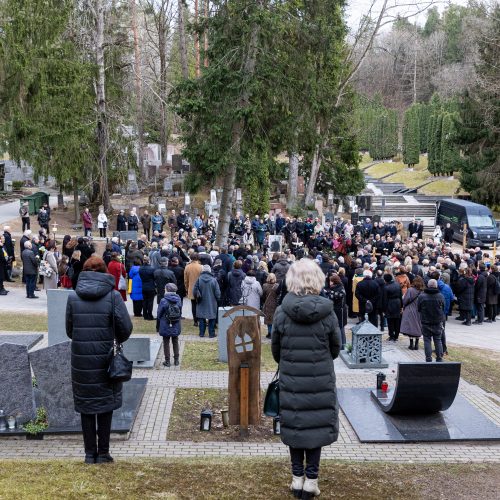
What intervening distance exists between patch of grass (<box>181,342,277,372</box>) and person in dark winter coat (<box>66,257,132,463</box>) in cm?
552

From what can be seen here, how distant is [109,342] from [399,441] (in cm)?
394

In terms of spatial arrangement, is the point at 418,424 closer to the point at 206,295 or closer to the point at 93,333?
the point at 93,333

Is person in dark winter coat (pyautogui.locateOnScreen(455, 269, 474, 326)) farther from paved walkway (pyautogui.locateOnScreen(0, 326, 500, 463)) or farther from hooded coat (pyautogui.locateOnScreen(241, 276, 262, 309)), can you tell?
paved walkway (pyautogui.locateOnScreen(0, 326, 500, 463))

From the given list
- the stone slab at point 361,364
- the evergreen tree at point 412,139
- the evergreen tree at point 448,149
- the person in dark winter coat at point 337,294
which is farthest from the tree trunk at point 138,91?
the evergreen tree at point 412,139

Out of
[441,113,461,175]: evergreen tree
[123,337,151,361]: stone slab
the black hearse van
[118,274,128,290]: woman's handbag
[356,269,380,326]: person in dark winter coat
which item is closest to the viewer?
[123,337,151,361]: stone slab

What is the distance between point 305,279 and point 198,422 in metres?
4.16

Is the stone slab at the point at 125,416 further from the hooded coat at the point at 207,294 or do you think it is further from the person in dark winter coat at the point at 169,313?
the hooded coat at the point at 207,294

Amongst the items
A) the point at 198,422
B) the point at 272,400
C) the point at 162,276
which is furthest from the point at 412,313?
the point at 272,400

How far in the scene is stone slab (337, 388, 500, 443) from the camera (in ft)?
26.3

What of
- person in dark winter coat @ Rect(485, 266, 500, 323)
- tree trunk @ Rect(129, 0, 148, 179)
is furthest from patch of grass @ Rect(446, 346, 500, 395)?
tree trunk @ Rect(129, 0, 148, 179)

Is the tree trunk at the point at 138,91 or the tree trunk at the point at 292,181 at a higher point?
the tree trunk at the point at 138,91

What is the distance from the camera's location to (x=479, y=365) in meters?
12.5

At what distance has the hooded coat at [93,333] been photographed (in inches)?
225

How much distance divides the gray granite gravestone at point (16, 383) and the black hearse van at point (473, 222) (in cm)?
2890
